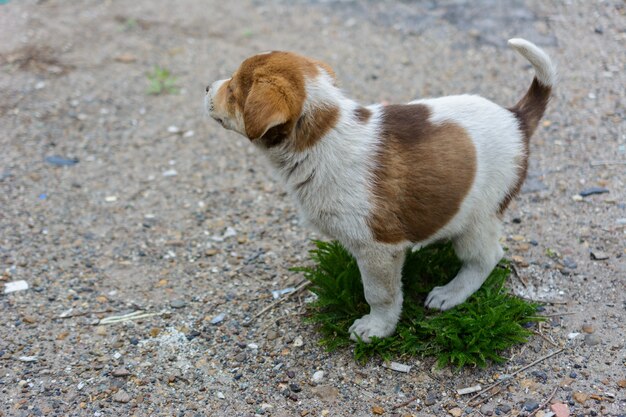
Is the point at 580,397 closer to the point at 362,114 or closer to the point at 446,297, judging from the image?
the point at 446,297

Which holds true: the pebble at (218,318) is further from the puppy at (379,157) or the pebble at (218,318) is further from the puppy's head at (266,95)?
the puppy's head at (266,95)

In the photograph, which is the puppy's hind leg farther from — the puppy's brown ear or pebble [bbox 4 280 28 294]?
pebble [bbox 4 280 28 294]

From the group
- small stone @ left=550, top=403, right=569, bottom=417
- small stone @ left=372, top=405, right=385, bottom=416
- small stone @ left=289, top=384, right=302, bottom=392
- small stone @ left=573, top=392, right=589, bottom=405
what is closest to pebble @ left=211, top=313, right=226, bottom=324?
small stone @ left=289, top=384, right=302, bottom=392

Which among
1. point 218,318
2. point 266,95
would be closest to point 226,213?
point 218,318

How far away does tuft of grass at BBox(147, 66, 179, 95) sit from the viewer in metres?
7.17

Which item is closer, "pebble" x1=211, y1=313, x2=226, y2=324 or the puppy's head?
the puppy's head

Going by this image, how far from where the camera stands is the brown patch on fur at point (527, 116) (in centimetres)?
398

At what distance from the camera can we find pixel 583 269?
4613 mm

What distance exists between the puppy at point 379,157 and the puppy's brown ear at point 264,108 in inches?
0.5

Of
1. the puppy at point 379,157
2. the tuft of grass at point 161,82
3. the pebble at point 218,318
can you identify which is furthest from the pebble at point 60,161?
the puppy at point 379,157

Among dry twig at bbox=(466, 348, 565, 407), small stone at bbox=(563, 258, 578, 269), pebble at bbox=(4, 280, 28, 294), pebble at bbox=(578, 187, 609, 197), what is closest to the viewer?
dry twig at bbox=(466, 348, 565, 407)

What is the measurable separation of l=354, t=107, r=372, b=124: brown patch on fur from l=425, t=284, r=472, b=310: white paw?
124cm

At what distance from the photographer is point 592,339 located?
404cm

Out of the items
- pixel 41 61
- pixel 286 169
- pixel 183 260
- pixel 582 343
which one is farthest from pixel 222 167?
pixel 582 343
